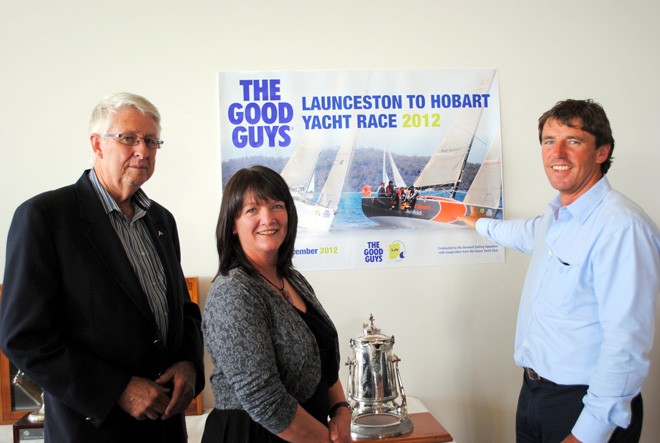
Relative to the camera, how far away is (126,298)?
52.1 inches

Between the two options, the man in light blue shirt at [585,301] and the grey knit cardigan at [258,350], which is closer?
the grey knit cardigan at [258,350]

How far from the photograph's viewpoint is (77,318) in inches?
50.2

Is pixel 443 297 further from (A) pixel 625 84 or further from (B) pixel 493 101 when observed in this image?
(A) pixel 625 84

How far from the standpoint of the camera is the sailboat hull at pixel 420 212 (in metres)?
2.50

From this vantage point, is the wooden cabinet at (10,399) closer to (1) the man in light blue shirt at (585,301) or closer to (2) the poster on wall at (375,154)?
(2) the poster on wall at (375,154)

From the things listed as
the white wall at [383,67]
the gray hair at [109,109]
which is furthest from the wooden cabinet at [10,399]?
the gray hair at [109,109]

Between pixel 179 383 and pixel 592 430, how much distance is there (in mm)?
1074

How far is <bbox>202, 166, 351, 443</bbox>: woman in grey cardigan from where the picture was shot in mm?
1184

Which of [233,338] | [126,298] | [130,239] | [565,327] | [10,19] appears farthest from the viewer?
[10,19]

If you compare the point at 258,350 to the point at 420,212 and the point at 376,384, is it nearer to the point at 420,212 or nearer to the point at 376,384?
the point at 376,384

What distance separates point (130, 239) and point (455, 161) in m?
1.59

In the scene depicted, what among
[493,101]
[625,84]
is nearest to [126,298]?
[493,101]

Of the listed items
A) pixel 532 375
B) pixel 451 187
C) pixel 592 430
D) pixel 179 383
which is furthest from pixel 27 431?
pixel 451 187

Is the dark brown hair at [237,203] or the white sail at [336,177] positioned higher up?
the white sail at [336,177]
